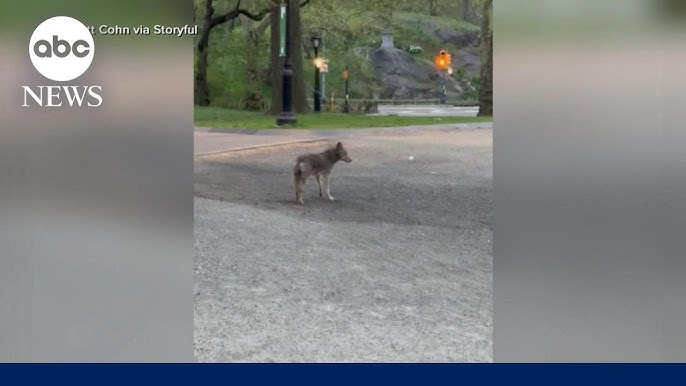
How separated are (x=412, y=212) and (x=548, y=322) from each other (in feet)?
11.0

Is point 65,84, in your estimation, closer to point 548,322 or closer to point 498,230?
point 498,230

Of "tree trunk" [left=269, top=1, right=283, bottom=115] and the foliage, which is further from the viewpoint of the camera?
the foliage

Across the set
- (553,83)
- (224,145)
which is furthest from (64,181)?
(224,145)

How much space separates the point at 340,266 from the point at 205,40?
1006 cm

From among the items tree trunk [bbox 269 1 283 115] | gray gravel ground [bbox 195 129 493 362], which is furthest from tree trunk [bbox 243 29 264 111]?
gray gravel ground [bbox 195 129 493 362]

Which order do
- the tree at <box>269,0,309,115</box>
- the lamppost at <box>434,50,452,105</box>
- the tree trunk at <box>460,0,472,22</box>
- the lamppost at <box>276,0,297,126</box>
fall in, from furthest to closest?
the tree trunk at <box>460,0,472,22</box>, the lamppost at <box>434,50,452,105</box>, the tree at <box>269,0,309,115</box>, the lamppost at <box>276,0,297,126</box>

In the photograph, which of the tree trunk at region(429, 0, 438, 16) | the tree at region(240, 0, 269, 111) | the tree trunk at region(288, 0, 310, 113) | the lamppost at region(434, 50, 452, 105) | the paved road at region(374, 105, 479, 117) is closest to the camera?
the tree trunk at region(288, 0, 310, 113)

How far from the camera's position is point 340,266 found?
17.1 feet

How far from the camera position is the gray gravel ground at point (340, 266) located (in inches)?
163

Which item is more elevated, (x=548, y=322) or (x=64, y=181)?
(x=64, y=181)

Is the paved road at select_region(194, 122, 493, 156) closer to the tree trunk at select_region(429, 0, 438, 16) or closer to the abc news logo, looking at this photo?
the abc news logo

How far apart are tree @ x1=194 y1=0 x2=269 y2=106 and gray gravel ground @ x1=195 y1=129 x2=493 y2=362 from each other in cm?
631

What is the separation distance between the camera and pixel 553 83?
3721mm

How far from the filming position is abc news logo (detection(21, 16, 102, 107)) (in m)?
3.64
